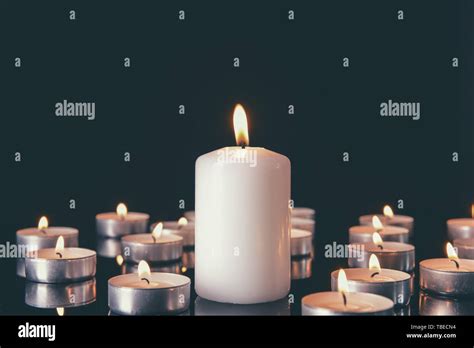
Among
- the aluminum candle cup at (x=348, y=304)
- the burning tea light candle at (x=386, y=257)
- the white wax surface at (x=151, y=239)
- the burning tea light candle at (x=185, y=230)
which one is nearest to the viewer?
the aluminum candle cup at (x=348, y=304)

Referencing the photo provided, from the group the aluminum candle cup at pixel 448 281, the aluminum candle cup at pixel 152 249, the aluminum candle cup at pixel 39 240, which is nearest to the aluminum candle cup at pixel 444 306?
the aluminum candle cup at pixel 448 281

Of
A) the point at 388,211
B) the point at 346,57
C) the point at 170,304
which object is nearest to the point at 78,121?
the point at 346,57

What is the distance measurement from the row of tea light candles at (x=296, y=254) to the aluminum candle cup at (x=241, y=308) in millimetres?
36

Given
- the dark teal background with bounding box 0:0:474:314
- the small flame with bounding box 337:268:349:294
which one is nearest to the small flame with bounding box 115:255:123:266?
the small flame with bounding box 337:268:349:294

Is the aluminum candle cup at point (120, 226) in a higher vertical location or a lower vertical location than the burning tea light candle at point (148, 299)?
higher

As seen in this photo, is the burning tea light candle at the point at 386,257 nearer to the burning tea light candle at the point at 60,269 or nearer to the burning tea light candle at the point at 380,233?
the burning tea light candle at the point at 380,233

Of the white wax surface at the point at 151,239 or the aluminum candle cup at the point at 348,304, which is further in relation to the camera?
the white wax surface at the point at 151,239

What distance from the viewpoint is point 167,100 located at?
2086mm

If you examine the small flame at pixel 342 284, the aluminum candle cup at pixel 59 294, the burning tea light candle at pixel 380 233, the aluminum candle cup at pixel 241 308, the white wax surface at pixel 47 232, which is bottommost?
the aluminum candle cup at pixel 241 308

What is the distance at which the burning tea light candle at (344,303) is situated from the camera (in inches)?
31.2

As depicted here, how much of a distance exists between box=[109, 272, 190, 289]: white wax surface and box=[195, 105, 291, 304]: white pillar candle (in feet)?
0.20

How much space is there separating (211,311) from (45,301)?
0.24m

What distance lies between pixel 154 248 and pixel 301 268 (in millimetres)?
262

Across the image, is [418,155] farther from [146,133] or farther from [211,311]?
[211,311]
